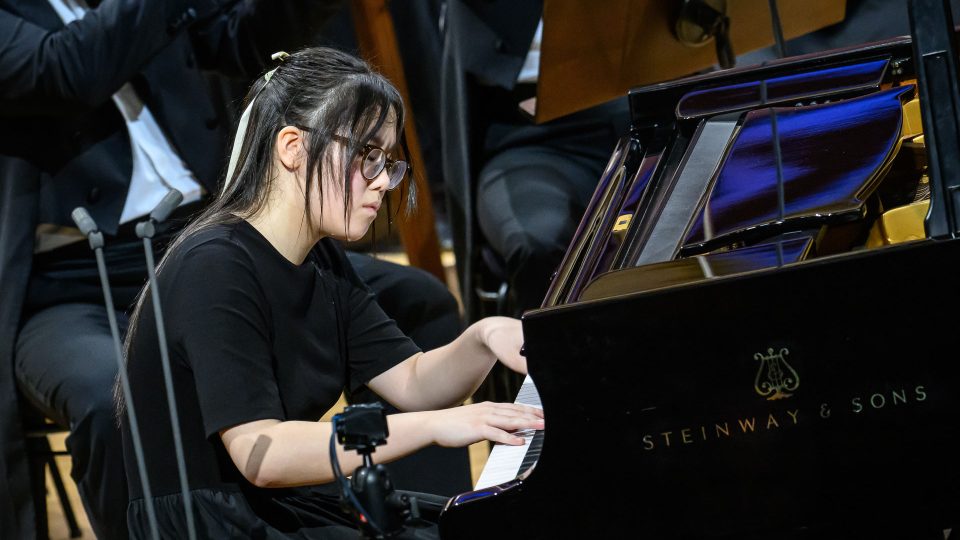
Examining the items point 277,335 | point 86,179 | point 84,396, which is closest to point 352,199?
point 277,335

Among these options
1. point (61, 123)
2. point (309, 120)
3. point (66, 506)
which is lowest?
point (66, 506)

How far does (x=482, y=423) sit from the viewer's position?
55.1 inches

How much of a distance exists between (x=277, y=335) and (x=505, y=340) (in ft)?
1.11

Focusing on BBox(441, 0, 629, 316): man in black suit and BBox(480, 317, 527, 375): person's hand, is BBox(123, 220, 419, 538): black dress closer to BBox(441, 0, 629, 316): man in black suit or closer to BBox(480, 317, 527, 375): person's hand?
BBox(480, 317, 527, 375): person's hand

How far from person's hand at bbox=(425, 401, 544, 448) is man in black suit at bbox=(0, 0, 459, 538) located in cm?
92

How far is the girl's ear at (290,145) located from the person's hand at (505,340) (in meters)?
0.38

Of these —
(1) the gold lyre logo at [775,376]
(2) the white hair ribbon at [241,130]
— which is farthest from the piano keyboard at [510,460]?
(2) the white hair ribbon at [241,130]

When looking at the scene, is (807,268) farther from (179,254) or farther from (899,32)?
(899,32)

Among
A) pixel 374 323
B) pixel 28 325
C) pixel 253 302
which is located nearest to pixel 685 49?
pixel 374 323

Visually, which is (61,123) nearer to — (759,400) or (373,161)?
(373,161)

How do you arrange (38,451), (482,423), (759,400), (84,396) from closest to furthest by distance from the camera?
1. (759,400)
2. (482,423)
3. (84,396)
4. (38,451)

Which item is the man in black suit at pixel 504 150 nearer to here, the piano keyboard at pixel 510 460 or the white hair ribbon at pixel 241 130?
the white hair ribbon at pixel 241 130

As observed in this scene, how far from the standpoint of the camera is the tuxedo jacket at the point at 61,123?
2270 mm

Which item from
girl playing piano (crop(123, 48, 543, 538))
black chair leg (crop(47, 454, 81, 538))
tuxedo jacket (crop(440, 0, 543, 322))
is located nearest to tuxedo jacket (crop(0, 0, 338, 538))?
tuxedo jacket (crop(440, 0, 543, 322))
